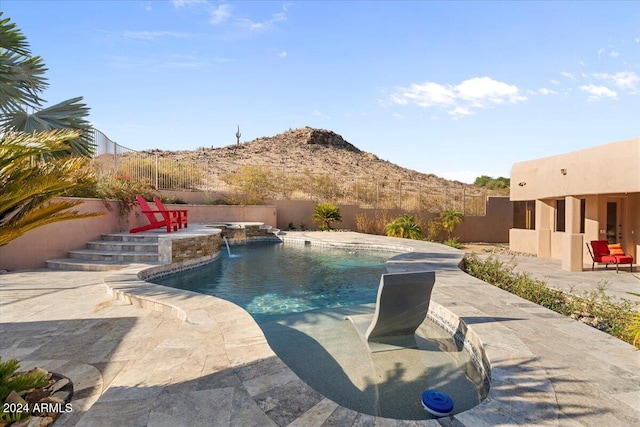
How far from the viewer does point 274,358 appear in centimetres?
317

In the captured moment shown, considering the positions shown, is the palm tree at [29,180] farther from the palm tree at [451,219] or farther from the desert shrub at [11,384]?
the palm tree at [451,219]

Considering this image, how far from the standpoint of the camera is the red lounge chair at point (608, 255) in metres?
8.36

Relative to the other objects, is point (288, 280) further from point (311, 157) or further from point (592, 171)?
point (311, 157)

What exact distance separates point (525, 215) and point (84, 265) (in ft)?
51.8

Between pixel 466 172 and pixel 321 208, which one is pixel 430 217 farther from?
pixel 466 172

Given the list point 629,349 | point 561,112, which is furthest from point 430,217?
point 629,349

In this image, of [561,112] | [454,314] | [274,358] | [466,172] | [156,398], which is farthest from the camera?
[466,172]

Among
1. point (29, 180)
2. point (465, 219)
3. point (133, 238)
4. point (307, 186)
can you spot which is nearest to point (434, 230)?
point (465, 219)

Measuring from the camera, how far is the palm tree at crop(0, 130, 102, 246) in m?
2.31

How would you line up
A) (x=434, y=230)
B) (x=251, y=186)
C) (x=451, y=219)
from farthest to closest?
(x=251, y=186), (x=434, y=230), (x=451, y=219)

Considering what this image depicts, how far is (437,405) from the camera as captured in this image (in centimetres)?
268

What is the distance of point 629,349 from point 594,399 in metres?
1.55

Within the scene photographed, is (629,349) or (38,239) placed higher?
(38,239)

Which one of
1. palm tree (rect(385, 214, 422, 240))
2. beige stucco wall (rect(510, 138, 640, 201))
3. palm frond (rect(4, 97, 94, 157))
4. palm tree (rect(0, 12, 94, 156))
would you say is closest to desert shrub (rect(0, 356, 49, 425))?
palm tree (rect(0, 12, 94, 156))
